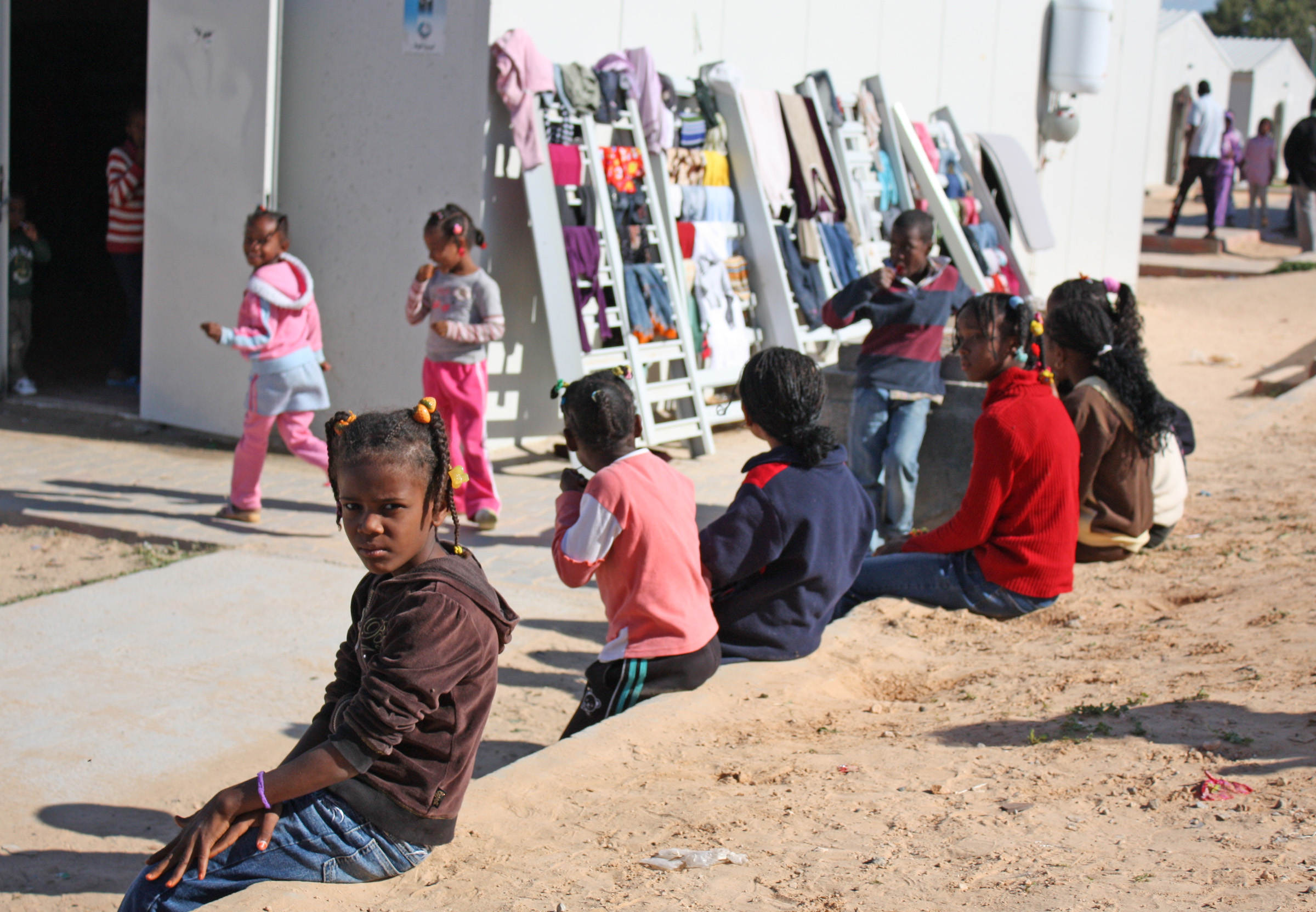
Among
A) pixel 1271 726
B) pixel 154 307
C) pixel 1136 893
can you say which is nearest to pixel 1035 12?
pixel 154 307

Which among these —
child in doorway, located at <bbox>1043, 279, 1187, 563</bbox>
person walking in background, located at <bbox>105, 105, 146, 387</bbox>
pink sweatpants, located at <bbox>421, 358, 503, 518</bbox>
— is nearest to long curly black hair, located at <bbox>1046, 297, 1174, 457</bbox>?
child in doorway, located at <bbox>1043, 279, 1187, 563</bbox>

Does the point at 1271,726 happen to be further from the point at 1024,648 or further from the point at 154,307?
the point at 154,307

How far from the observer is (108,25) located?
14758 mm

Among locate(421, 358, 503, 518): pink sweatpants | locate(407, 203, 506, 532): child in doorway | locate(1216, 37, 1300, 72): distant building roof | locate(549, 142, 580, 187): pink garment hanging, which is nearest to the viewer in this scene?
locate(407, 203, 506, 532): child in doorway

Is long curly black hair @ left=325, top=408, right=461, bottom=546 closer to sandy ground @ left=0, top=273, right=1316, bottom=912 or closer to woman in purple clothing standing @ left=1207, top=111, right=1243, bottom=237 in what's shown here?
sandy ground @ left=0, top=273, right=1316, bottom=912

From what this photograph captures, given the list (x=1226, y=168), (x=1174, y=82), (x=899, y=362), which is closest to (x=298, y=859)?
(x=899, y=362)

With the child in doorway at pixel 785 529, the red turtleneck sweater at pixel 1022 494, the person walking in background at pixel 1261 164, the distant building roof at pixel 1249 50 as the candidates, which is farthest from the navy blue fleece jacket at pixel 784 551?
the distant building roof at pixel 1249 50

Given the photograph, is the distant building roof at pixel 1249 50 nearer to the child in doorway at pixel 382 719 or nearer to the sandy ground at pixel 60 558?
the sandy ground at pixel 60 558

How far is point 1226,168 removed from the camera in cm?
2298

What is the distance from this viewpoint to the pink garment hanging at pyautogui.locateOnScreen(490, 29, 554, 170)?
25.1ft

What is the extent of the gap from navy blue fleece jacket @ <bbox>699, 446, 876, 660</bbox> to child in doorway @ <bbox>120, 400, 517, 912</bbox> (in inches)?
57.0

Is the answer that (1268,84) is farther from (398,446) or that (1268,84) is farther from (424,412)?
(398,446)

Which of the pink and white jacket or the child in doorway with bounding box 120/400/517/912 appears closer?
the child in doorway with bounding box 120/400/517/912

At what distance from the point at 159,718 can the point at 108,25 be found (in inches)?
509
